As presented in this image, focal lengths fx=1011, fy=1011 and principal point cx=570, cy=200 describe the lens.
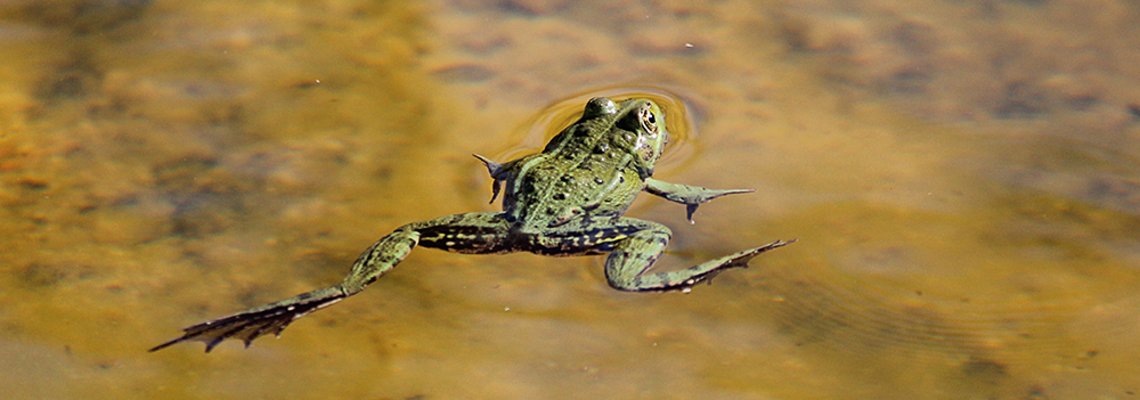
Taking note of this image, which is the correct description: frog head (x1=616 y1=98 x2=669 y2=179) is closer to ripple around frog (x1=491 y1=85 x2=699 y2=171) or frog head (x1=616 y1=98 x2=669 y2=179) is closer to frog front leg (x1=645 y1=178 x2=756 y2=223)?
ripple around frog (x1=491 y1=85 x2=699 y2=171)

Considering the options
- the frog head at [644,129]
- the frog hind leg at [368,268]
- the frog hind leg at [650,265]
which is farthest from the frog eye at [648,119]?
the frog hind leg at [368,268]

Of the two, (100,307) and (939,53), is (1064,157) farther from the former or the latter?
(100,307)

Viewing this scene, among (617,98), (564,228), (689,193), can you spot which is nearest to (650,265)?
(564,228)

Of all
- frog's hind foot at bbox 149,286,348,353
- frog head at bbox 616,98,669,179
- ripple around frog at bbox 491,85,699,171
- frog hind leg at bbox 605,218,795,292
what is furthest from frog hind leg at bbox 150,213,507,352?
frog head at bbox 616,98,669,179

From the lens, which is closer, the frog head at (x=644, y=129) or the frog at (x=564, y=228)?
the frog at (x=564, y=228)

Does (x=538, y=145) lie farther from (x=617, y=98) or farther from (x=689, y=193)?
(x=689, y=193)

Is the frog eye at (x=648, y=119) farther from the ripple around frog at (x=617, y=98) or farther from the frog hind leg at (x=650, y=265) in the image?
the frog hind leg at (x=650, y=265)
